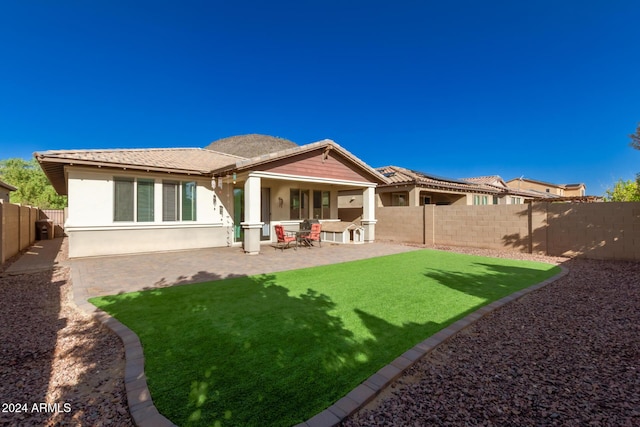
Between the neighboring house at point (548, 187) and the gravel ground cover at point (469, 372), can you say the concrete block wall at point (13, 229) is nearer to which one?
the gravel ground cover at point (469, 372)

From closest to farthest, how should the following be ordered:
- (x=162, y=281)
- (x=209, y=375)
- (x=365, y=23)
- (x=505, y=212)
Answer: (x=209, y=375)
(x=162, y=281)
(x=505, y=212)
(x=365, y=23)

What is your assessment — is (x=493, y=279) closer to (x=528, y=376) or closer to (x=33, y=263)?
(x=528, y=376)

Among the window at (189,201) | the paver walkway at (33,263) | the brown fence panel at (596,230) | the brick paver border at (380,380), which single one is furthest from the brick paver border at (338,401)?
the brown fence panel at (596,230)

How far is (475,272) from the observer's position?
820cm

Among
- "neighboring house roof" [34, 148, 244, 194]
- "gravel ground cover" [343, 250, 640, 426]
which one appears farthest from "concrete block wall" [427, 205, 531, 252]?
"neighboring house roof" [34, 148, 244, 194]

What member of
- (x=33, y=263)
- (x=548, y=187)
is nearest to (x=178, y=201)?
(x=33, y=263)

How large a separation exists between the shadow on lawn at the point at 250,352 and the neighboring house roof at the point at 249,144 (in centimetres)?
5803

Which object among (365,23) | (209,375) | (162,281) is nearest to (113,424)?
(209,375)

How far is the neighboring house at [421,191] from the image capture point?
17.9 metres

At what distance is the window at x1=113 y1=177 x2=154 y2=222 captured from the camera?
10602 millimetres

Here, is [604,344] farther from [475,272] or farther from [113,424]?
[113,424]

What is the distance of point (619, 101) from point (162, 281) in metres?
33.4

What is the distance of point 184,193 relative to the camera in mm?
12078

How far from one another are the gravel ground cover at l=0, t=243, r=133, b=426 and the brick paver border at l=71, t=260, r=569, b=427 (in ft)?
0.29
